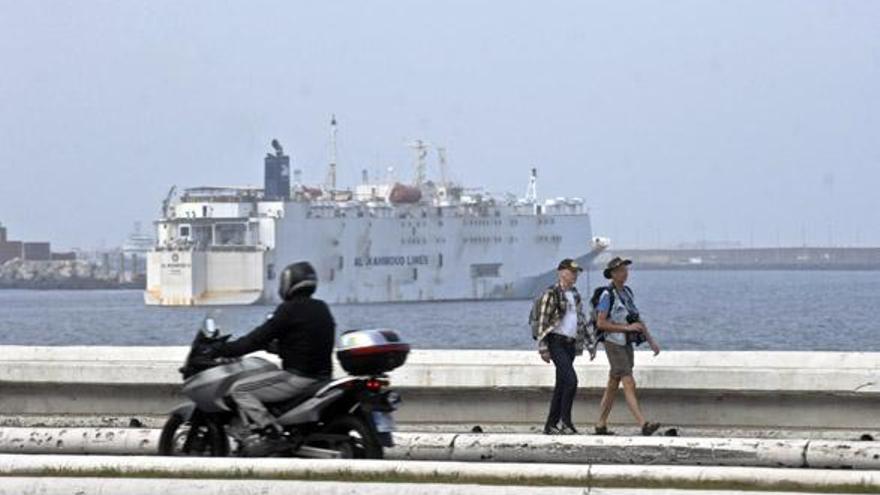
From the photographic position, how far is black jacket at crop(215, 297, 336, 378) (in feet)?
30.8

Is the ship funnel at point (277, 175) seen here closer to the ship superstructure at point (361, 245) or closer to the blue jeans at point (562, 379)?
the ship superstructure at point (361, 245)

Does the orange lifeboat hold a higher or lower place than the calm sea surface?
higher

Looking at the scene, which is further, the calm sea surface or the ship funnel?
the ship funnel

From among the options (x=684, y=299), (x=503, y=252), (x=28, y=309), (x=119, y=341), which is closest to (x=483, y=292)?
(x=503, y=252)

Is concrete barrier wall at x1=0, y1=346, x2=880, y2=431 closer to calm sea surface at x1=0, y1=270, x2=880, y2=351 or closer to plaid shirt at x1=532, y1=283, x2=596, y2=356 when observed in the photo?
plaid shirt at x1=532, y1=283, x2=596, y2=356

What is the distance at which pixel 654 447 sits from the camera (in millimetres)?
10953

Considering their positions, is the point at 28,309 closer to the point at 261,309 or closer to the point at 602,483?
the point at 261,309

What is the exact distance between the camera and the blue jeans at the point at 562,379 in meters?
12.0

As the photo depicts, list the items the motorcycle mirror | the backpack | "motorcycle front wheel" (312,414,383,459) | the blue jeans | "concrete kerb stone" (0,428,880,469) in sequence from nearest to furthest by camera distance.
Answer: "motorcycle front wheel" (312,414,383,459)
the motorcycle mirror
"concrete kerb stone" (0,428,880,469)
the blue jeans
the backpack

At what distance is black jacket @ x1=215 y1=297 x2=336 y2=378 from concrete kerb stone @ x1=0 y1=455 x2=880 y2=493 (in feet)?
2.54

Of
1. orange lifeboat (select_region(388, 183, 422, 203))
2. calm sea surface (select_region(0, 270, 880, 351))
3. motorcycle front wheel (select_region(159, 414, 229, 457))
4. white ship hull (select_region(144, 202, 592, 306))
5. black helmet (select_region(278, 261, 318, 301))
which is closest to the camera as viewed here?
black helmet (select_region(278, 261, 318, 301))

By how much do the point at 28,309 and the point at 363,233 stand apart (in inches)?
834

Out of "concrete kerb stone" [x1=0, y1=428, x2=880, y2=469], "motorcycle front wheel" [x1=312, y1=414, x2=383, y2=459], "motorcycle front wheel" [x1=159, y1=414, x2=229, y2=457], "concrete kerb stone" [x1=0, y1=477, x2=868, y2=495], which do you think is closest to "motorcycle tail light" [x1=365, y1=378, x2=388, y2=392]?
"motorcycle front wheel" [x1=312, y1=414, x2=383, y2=459]

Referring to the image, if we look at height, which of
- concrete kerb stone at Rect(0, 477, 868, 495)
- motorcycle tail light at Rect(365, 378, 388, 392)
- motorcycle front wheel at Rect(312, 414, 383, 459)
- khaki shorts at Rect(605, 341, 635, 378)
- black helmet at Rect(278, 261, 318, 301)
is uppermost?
black helmet at Rect(278, 261, 318, 301)
